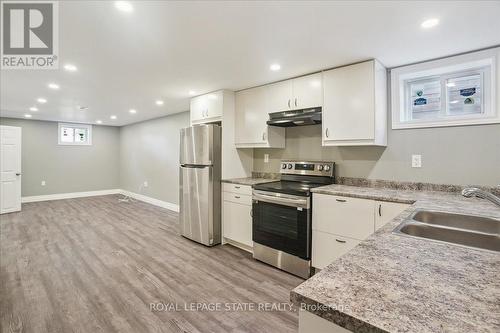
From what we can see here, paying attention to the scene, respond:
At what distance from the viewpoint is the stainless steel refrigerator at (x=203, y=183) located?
11.5ft

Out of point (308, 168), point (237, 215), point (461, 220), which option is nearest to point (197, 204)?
point (237, 215)

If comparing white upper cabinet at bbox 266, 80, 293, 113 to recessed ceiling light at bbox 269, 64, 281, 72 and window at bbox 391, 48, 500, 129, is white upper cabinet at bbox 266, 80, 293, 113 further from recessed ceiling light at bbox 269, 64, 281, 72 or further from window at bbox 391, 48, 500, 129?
window at bbox 391, 48, 500, 129

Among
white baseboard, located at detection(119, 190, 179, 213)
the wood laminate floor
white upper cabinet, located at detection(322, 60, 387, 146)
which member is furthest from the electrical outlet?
white baseboard, located at detection(119, 190, 179, 213)

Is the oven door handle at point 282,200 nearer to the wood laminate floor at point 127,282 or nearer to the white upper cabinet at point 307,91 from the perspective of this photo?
the wood laminate floor at point 127,282

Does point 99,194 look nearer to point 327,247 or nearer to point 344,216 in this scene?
point 327,247

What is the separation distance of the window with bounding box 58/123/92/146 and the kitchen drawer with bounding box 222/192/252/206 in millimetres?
6104

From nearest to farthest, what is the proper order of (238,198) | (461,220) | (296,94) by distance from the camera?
1. (461,220)
2. (296,94)
3. (238,198)

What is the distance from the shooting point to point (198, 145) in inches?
141

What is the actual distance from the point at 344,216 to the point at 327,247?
0.39m

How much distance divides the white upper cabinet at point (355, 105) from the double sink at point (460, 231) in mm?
1094

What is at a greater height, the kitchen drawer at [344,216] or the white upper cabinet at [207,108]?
the white upper cabinet at [207,108]

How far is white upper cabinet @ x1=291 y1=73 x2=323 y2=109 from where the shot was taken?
9.12 feet

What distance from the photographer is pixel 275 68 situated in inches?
107

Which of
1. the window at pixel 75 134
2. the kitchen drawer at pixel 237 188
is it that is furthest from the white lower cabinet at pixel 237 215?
the window at pixel 75 134
